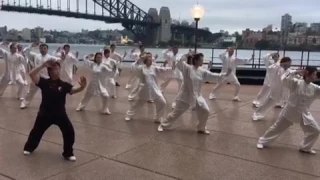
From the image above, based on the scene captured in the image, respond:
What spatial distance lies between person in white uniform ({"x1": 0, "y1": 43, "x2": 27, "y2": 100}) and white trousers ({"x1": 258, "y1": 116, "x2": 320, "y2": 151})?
738 centimetres

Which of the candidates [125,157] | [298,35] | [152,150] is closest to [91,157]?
[125,157]

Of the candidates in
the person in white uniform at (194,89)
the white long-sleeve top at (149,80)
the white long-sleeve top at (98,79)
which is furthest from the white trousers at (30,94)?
the person in white uniform at (194,89)

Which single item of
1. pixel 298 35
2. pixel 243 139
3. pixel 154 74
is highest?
pixel 298 35

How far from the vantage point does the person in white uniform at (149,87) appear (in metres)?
7.89

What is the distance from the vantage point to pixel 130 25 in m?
54.1

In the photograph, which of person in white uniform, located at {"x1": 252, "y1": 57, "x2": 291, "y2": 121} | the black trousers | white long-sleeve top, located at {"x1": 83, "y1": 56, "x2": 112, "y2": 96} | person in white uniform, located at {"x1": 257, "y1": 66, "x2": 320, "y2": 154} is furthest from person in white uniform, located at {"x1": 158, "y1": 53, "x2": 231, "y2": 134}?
white long-sleeve top, located at {"x1": 83, "y1": 56, "x2": 112, "y2": 96}

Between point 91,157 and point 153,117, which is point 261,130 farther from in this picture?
point 91,157

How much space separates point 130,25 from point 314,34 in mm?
38118

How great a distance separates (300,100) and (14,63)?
8.38m

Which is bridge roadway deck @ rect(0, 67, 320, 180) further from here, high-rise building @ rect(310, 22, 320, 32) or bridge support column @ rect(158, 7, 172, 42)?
bridge support column @ rect(158, 7, 172, 42)

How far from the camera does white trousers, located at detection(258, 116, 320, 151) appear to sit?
5922 mm

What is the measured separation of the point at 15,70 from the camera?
35.9 ft

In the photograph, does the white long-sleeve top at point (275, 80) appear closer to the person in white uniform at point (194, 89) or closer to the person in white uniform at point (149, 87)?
the person in white uniform at point (194, 89)

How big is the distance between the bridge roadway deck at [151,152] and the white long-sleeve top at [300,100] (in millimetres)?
589
